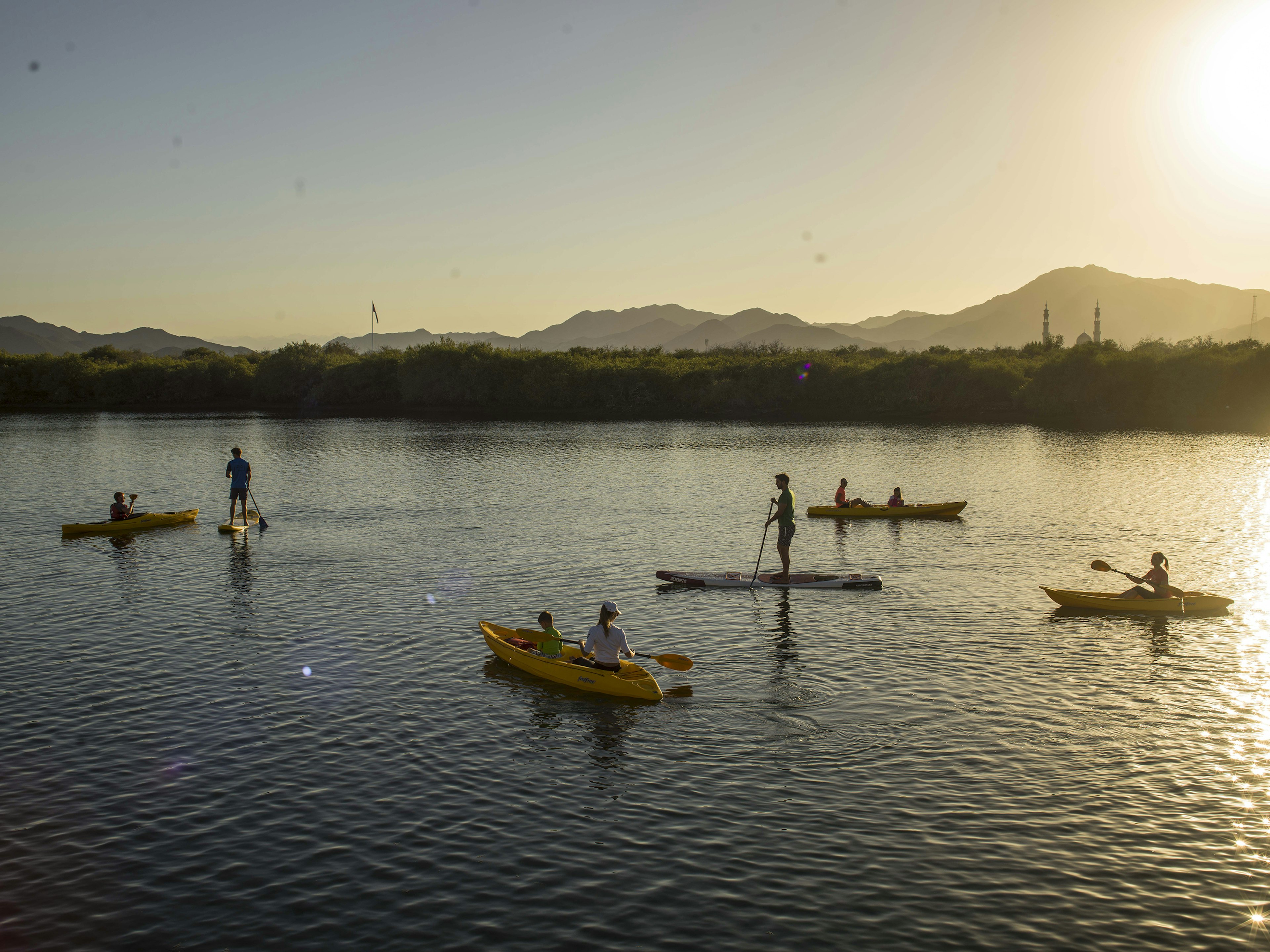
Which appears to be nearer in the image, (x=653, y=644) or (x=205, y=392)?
(x=653, y=644)

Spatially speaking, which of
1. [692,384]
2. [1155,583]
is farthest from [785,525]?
[692,384]

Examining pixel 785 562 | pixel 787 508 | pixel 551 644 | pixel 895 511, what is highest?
pixel 787 508

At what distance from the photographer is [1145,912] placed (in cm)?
1056

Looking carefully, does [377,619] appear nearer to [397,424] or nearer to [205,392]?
[397,424]

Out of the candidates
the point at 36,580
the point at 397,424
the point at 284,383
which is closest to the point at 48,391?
the point at 284,383

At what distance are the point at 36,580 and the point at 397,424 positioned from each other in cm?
9163

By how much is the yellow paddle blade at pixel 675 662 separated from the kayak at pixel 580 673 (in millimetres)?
458

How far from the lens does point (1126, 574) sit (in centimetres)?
2325

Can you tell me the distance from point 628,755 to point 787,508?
13590 mm

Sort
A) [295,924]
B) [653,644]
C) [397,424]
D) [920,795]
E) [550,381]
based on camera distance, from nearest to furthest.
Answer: [295,924], [920,795], [653,644], [397,424], [550,381]

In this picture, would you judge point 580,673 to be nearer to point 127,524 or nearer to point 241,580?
point 241,580

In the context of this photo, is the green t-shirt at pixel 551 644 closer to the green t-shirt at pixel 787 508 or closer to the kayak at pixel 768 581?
the kayak at pixel 768 581

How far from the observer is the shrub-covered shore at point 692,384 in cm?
11825

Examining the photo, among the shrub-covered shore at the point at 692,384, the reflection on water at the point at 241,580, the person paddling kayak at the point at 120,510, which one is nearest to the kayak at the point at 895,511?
the reflection on water at the point at 241,580
